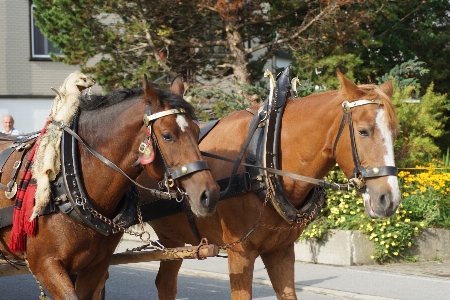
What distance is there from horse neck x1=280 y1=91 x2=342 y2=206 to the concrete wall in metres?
5.20

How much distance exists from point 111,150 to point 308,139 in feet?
4.68

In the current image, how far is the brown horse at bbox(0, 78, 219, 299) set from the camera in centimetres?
484

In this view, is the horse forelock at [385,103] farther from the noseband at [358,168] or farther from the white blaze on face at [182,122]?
the white blaze on face at [182,122]

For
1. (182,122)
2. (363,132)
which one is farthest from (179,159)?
(363,132)

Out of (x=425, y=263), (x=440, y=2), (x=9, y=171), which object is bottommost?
(x=425, y=263)

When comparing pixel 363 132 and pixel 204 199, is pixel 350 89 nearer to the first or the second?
pixel 363 132

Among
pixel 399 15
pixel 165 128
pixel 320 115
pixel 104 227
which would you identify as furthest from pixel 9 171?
pixel 399 15

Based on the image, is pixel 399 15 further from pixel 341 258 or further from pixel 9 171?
pixel 9 171

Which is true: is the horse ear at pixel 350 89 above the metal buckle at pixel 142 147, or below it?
above

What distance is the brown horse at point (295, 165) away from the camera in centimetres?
499

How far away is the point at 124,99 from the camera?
5.25m

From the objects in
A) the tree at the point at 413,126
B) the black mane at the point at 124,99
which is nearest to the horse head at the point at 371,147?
the black mane at the point at 124,99

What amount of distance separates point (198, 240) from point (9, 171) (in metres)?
1.56

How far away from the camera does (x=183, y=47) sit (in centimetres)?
1304
